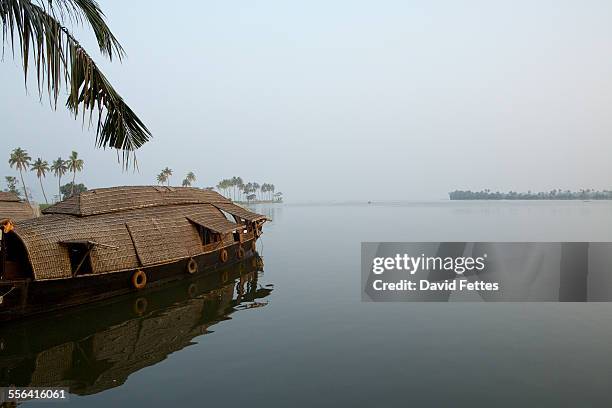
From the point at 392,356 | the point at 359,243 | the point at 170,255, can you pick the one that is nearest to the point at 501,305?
the point at 392,356

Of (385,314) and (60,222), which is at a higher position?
(60,222)

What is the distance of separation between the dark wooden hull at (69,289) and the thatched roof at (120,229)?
33 cm

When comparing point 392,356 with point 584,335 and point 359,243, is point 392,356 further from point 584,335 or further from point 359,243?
point 359,243

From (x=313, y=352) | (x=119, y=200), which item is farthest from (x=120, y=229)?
(x=313, y=352)

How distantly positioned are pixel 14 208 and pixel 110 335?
1796cm

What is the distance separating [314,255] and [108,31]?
2309 centimetres

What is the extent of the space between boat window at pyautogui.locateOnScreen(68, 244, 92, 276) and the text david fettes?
11.3 metres

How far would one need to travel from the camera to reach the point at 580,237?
116 feet

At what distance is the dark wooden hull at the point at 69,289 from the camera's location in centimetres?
1106

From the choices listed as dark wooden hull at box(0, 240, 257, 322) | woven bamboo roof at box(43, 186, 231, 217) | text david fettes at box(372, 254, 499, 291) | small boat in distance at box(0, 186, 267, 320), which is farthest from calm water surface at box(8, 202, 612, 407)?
woven bamboo roof at box(43, 186, 231, 217)

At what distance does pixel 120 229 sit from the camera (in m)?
14.6

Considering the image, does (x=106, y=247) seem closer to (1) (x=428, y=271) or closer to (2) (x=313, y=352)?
(2) (x=313, y=352)

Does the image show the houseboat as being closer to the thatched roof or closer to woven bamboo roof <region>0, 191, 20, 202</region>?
woven bamboo roof <region>0, 191, 20, 202</region>

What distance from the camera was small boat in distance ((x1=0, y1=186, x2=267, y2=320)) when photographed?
1158cm
